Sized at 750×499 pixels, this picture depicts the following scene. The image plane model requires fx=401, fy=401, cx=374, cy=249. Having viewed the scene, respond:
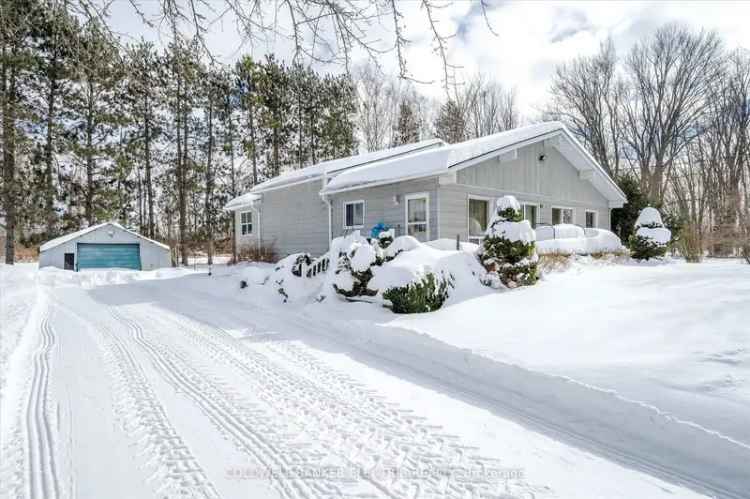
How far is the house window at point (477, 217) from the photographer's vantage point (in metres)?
11.9

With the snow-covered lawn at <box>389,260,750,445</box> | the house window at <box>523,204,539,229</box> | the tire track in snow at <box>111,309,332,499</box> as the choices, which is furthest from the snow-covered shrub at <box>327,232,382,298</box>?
the house window at <box>523,204,539,229</box>

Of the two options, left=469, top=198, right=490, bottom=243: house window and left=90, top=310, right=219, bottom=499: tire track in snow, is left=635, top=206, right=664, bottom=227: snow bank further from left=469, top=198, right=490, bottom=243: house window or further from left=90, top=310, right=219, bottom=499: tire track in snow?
left=90, top=310, right=219, bottom=499: tire track in snow

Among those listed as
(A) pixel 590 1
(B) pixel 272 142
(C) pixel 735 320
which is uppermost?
(B) pixel 272 142

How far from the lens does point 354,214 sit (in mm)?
13461

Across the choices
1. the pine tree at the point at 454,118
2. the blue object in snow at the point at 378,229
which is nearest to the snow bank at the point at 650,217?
the blue object in snow at the point at 378,229

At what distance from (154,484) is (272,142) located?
25.2 m

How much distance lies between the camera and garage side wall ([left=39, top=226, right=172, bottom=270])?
18031 mm

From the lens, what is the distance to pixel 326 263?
9.88m

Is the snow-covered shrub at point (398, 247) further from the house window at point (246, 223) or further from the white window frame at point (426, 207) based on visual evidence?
the house window at point (246, 223)

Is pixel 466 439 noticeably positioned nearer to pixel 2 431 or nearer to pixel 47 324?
pixel 2 431

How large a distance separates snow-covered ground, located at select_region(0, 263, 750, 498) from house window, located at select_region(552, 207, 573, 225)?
26.4 ft

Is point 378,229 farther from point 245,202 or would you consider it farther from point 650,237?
point 245,202

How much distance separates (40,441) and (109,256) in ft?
64.2

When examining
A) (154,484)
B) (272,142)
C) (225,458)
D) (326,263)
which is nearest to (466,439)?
(225,458)
